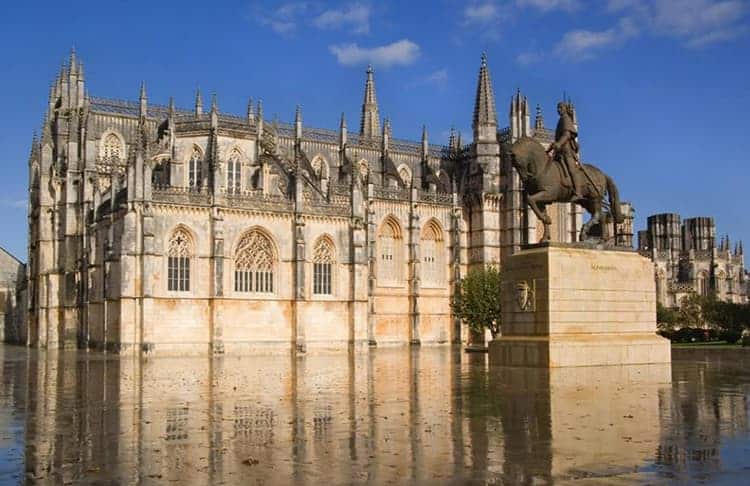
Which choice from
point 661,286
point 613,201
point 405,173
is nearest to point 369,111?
point 405,173

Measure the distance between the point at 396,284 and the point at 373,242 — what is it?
4522 mm

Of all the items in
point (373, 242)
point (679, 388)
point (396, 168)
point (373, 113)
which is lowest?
point (679, 388)

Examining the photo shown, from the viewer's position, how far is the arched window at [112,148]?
6669 centimetres

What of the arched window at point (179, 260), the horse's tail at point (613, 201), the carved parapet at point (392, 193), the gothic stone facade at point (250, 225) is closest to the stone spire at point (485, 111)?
the gothic stone facade at point (250, 225)

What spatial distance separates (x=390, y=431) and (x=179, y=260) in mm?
39952

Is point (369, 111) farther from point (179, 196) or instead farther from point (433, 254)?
point (179, 196)

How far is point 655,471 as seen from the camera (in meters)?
10.2

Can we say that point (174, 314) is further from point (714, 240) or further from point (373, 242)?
point (714, 240)

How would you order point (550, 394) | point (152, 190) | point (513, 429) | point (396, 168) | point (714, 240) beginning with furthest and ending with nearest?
point (714, 240)
point (396, 168)
point (152, 190)
point (550, 394)
point (513, 429)

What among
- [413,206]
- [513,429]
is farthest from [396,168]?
[513,429]

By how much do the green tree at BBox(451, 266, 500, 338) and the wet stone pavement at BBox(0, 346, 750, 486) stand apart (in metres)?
29.9

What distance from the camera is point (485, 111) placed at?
3002 inches

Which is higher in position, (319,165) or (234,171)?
(319,165)

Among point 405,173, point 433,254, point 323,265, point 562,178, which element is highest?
point 405,173
